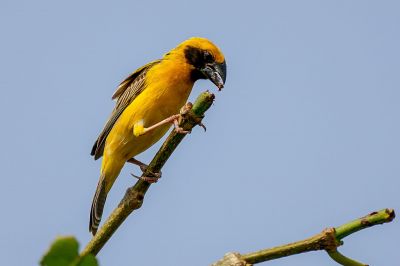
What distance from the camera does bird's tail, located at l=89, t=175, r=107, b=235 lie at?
5.86 meters

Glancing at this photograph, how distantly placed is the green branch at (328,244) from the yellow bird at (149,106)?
11.9 ft

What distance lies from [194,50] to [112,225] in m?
3.61

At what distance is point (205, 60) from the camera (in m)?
6.16

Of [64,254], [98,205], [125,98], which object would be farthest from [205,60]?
[64,254]

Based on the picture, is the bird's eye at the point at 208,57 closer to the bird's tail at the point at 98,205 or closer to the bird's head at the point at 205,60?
the bird's head at the point at 205,60

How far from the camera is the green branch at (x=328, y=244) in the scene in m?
1.92

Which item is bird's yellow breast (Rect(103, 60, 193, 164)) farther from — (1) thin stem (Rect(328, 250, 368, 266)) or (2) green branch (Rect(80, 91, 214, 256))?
(1) thin stem (Rect(328, 250, 368, 266))

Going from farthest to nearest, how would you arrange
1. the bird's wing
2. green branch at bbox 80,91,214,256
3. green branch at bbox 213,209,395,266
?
the bird's wing
green branch at bbox 80,91,214,256
green branch at bbox 213,209,395,266

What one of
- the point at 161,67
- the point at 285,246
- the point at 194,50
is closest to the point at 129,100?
the point at 161,67

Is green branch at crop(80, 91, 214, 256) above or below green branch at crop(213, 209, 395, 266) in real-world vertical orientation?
above

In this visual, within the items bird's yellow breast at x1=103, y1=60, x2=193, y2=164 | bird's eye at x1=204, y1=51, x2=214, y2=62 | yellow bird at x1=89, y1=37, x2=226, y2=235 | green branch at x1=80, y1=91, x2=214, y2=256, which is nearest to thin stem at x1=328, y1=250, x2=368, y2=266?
green branch at x1=80, y1=91, x2=214, y2=256

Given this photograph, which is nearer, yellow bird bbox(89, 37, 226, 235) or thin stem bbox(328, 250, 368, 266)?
thin stem bbox(328, 250, 368, 266)

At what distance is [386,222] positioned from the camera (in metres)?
1.91

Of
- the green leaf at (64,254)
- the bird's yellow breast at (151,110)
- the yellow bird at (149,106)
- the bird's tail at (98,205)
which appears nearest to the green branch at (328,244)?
the green leaf at (64,254)
